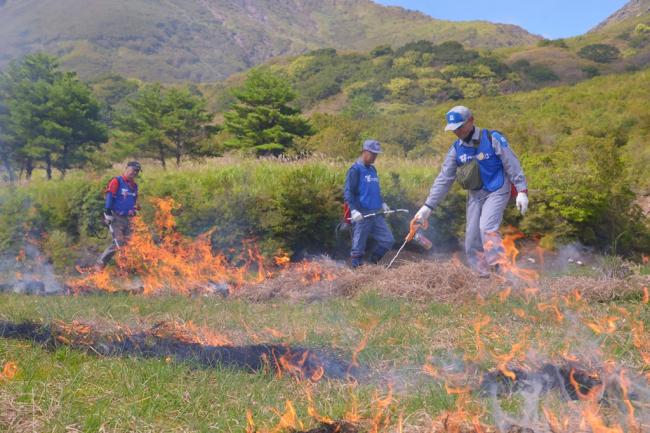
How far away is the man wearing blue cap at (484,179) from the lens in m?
6.11

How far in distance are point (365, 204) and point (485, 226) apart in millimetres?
2210

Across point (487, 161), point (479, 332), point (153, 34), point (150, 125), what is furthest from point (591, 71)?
point (479, 332)

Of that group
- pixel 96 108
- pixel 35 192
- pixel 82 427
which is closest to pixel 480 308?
pixel 82 427

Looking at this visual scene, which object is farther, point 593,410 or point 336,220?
point 336,220

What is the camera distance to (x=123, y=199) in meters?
8.43

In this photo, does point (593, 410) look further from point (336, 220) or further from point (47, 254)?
point (47, 254)

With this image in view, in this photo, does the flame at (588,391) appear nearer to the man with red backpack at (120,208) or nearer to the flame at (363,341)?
the flame at (363,341)

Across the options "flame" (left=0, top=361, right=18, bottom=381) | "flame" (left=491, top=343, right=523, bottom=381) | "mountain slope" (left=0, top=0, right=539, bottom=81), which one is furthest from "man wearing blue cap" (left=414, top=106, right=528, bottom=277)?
"mountain slope" (left=0, top=0, right=539, bottom=81)

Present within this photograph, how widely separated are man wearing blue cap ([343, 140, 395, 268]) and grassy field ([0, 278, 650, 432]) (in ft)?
7.14

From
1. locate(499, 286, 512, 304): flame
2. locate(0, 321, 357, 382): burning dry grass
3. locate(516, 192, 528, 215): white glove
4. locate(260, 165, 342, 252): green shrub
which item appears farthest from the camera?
locate(260, 165, 342, 252): green shrub

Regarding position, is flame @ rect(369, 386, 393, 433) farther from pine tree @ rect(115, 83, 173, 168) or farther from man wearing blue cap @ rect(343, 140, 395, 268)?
pine tree @ rect(115, 83, 173, 168)

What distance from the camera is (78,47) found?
39250 millimetres

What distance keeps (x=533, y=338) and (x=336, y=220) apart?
5.14 meters

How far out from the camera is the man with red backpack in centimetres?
832
